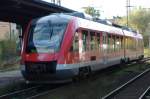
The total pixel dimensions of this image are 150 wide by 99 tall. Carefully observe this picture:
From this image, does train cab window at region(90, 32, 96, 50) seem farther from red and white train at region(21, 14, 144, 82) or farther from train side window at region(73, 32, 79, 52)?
train side window at region(73, 32, 79, 52)

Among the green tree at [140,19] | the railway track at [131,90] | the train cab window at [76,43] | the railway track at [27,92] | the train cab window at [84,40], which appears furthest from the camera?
the green tree at [140,19]

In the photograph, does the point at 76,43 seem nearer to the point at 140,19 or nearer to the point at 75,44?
the point at 75,44

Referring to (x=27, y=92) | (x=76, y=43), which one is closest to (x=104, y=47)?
(x=76, y=43)

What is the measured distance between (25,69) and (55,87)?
184 cm

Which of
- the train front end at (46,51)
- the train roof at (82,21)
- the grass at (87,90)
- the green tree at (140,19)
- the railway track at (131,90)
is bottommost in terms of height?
the railway track at (131,90)

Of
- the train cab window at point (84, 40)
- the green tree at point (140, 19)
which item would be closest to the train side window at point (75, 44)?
the train cab window at point (84, 40)

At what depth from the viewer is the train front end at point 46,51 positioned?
688 inches

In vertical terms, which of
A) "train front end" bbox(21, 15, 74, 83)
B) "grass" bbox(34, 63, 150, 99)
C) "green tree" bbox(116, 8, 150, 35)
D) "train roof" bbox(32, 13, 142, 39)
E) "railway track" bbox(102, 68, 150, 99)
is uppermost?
"green tree" bbox(116, 8, 150, 35)

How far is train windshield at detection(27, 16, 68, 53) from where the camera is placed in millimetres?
17758

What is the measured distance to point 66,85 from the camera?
63.2ft

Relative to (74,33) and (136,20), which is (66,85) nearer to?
(74,33)

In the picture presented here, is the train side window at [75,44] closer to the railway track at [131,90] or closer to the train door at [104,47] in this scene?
the railway track at [131,90]

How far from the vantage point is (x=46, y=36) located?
59.5ft

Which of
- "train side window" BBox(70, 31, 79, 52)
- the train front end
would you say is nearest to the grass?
the train front end
